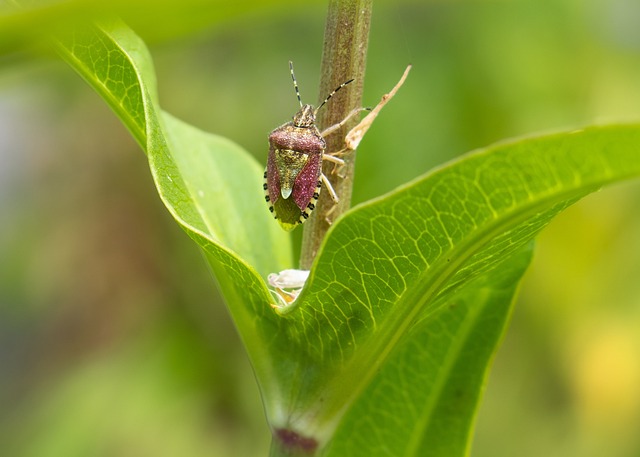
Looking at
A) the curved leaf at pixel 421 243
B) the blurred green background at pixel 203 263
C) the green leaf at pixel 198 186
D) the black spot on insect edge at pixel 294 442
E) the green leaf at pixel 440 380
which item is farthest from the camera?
the blurred green background at pixel 203 263

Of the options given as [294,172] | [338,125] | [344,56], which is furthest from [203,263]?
[344,56]

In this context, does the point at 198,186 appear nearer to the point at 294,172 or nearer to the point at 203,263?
the point at 294,172

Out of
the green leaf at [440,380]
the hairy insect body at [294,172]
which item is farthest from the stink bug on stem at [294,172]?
the green leaf at [440,380]

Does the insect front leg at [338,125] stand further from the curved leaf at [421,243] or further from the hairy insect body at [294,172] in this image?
the curved leaf at [421,243]

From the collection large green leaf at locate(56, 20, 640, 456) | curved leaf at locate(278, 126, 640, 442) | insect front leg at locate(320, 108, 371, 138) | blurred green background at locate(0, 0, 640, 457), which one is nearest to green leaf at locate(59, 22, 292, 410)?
large green leaf at locate(56, 20, 640, 456)

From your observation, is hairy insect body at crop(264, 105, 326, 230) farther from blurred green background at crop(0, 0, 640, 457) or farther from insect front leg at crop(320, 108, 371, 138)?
blurred green background at crop(0, 0, 640, 457)

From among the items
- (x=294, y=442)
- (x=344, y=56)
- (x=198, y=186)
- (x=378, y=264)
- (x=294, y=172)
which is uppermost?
(x=294, y=172)
